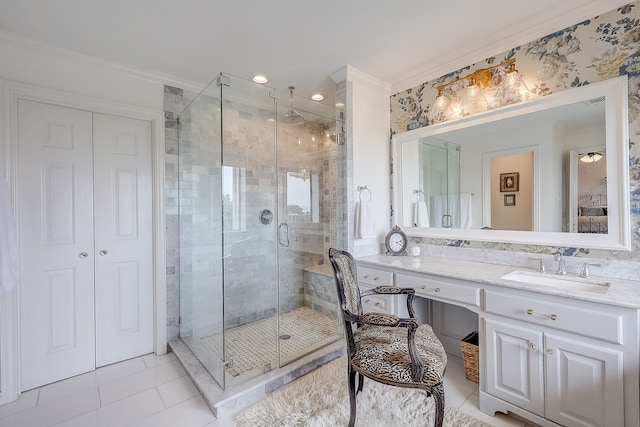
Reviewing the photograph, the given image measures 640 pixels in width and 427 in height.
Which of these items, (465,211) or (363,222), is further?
(363,222)

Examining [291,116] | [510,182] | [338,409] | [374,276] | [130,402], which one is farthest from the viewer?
[291,116]

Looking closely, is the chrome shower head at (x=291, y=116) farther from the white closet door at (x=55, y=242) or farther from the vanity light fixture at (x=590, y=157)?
the vanity light fixture at (x=590, y=157)

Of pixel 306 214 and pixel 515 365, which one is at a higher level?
pixel 306 214

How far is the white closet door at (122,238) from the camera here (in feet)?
7.99

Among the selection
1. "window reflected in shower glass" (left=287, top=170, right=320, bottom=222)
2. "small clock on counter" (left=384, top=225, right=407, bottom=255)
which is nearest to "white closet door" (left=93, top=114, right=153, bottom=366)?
"window reflected in shower glass" (left=287, top=170, right=320, bottom=222)

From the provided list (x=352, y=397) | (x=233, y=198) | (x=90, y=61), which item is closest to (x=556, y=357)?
(x=352, y=397)

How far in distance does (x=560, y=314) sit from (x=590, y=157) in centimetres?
105

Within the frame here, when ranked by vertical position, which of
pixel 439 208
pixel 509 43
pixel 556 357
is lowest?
pixel 556 357

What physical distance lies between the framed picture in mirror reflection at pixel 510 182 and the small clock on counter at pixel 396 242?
903 millimetres

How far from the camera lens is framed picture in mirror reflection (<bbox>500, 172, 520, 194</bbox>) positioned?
215 cm

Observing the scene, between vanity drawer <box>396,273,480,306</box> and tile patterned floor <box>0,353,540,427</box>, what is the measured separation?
678 mm

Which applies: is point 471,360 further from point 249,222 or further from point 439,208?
point 249,222

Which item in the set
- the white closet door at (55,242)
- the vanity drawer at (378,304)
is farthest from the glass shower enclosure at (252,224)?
the white closet door at (55,242)

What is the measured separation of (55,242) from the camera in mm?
2252
